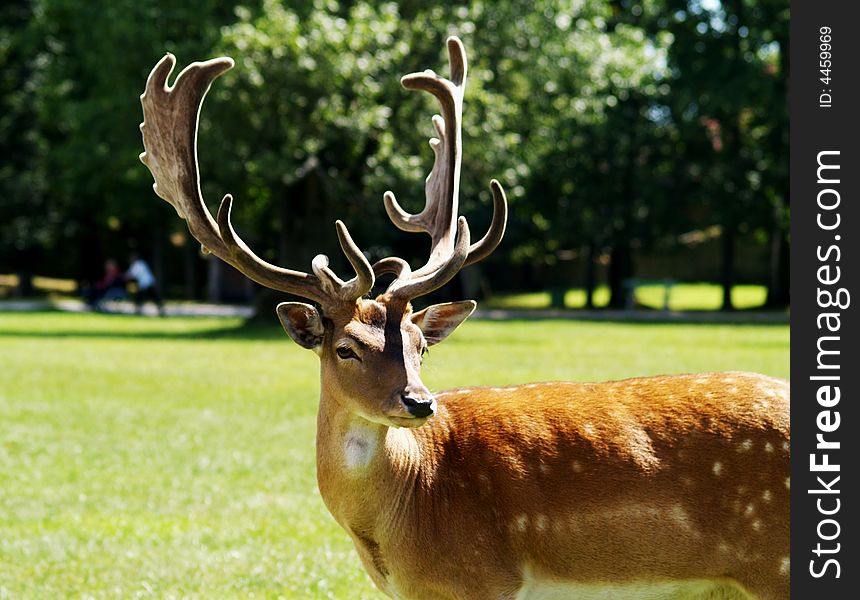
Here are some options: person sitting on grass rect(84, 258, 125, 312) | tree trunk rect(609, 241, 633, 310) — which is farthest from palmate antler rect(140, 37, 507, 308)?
tree trunk rect(609, 241, 633, 310)

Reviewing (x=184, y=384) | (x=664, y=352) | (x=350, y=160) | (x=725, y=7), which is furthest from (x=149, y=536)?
(x=725, y=7)

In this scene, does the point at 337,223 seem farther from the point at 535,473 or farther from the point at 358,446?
the point at 535,473

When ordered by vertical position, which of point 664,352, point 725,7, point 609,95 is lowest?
point 664,352

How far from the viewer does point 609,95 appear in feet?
116

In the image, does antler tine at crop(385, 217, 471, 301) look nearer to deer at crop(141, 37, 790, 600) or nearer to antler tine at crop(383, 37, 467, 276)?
deer at crop(141, 37, 790, 600)

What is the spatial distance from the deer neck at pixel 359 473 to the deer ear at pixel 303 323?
235 mm

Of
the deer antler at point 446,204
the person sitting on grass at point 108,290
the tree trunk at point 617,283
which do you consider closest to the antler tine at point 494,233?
the deer antler at point 446,204

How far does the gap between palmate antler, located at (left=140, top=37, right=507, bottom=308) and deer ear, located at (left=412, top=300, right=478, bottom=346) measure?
11 cm

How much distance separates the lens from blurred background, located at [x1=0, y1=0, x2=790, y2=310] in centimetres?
2378

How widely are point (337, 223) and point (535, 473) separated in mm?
1336

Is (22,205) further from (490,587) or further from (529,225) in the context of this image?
(490,587)

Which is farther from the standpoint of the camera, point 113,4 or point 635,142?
point 635,142

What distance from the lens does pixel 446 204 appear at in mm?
5980

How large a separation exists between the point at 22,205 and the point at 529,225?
15841 mm
